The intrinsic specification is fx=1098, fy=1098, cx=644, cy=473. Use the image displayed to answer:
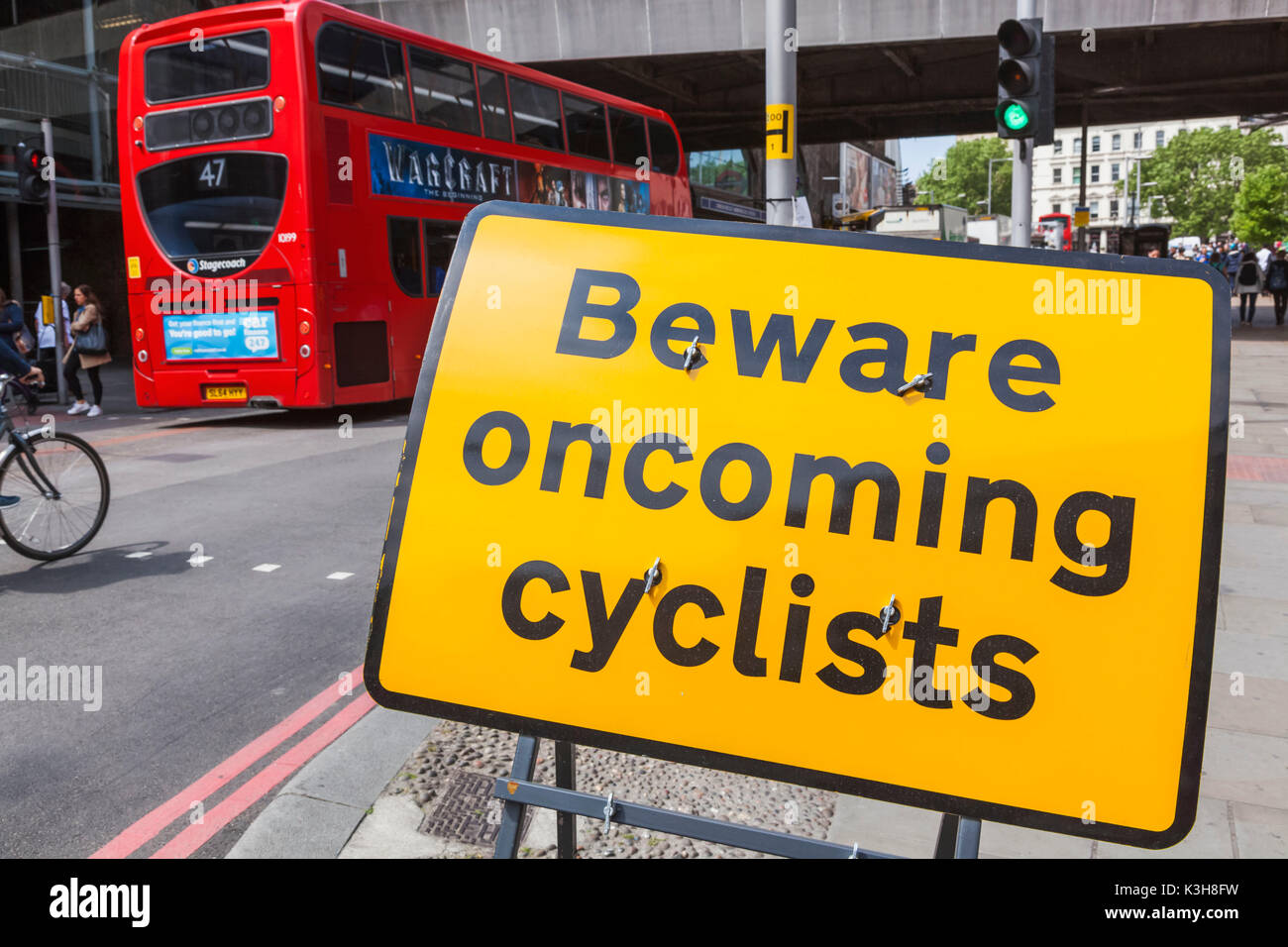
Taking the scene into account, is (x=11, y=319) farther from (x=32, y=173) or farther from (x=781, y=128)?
(x=781, y=128)

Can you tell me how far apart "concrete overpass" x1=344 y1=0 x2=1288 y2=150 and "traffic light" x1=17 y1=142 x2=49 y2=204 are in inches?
314

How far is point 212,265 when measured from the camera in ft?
38.1

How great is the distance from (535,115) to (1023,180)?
641cm

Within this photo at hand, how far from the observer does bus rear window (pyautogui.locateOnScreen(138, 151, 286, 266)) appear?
11.2 metres

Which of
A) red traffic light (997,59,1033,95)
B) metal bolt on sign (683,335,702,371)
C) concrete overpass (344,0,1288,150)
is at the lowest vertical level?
metal bolt on sign (683,335,702,371)

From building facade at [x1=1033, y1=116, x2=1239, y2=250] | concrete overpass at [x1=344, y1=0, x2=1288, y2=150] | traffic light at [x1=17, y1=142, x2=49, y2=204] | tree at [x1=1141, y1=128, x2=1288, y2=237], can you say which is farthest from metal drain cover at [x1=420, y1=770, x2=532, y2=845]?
building facade at [x1=1033, y1=116, x2=1239, y2=250]

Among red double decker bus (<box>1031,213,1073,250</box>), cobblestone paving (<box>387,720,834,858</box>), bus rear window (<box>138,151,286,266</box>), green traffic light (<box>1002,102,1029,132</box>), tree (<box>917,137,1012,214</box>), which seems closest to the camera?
cobblestone paving (<box>387,720,834,858</box>)

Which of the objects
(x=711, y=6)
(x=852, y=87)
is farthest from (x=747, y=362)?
(x=852, y=87)

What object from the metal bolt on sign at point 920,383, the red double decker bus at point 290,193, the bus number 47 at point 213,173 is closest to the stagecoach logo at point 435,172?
the red double decker bus at point 290,193

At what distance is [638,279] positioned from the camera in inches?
88.3

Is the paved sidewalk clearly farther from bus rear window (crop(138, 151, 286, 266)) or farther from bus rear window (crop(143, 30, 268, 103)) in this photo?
bus rear window (crop(143, 30, 268, 103))

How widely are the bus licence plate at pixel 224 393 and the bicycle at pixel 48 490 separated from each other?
5420 millimetres

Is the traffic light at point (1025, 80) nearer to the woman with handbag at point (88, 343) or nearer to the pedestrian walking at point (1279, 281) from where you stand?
the woman with handbag at point (88, 343)
